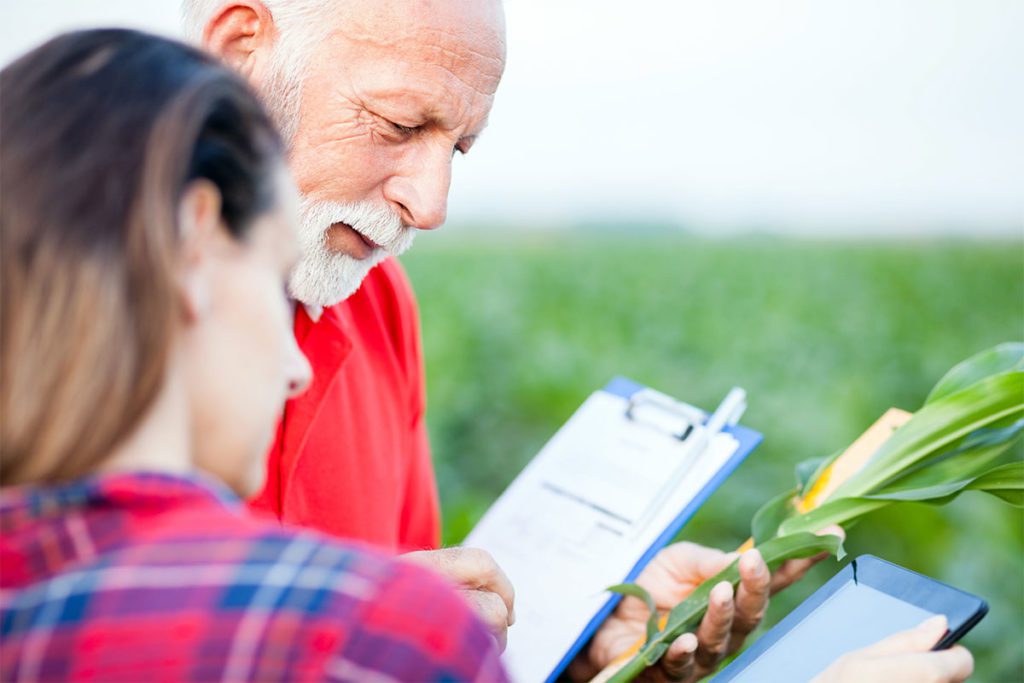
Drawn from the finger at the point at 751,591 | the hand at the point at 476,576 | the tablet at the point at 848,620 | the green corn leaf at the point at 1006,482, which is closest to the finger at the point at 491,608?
the hand at the point at 476,576

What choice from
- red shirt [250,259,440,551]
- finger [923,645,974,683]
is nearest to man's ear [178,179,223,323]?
finger [923,645,974,683]

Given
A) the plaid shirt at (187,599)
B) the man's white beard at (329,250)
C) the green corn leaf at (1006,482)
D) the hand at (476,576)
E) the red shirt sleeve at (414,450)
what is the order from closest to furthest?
the plaid shirt at (187,599), the hand at (476,576), the green corn leaf at (1006,482), the man's white beard at (329,250), the red shirt sleeve at (414,450)

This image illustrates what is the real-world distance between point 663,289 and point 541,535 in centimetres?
1124

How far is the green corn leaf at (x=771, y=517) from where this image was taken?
2.06 metres

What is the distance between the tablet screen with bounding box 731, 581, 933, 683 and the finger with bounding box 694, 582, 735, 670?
247 mm

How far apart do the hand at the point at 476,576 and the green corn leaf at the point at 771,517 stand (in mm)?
567

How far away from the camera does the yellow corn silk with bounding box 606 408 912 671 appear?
202 centimetres

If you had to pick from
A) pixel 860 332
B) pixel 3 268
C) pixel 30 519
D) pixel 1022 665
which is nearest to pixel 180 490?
pixel 30 519

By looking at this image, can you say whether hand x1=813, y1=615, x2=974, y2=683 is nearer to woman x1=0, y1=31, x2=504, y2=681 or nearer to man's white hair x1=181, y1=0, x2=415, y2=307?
woman x1=0, y1=31, x2=504, y2=681

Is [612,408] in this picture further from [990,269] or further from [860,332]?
[990,269]

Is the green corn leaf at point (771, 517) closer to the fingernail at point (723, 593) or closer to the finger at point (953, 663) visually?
the fingernail at point (723, 593)

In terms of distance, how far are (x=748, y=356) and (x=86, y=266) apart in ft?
24.7

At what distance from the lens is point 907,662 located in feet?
4.46

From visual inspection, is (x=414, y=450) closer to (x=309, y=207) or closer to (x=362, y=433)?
(x=362, y=433)
